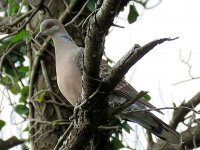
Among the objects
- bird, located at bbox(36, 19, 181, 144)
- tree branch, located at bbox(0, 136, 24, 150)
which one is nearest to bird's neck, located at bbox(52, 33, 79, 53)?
bird, located at bbox(36, 19, 181, 144)

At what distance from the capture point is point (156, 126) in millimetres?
3605

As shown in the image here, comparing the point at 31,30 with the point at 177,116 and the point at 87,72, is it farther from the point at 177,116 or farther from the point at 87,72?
the point at 87,72

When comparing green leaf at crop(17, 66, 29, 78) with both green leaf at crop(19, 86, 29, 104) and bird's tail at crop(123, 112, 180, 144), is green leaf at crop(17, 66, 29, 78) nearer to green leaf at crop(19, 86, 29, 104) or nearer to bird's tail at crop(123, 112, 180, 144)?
Answer: green leaf at crop(19, 86, 29, 104)

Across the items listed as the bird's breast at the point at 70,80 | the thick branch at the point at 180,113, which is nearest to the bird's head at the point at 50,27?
the bird's breast at the point at 70,80

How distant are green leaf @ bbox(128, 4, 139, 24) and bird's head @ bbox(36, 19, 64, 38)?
2.35ft

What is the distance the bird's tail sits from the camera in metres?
3.49

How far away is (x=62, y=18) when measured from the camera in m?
4.20

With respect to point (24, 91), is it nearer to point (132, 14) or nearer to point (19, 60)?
point (19, 60)

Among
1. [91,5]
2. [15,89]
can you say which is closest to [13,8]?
[15,89]

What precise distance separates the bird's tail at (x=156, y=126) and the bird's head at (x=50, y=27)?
0.85 m

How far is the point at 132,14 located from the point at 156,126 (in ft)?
3.92

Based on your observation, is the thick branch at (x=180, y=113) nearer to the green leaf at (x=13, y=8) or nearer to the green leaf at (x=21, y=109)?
the green leaf at (x=21, y=109)

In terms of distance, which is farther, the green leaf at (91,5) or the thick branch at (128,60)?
the green leaf at (91,5)

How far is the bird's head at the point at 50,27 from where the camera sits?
3943mm
